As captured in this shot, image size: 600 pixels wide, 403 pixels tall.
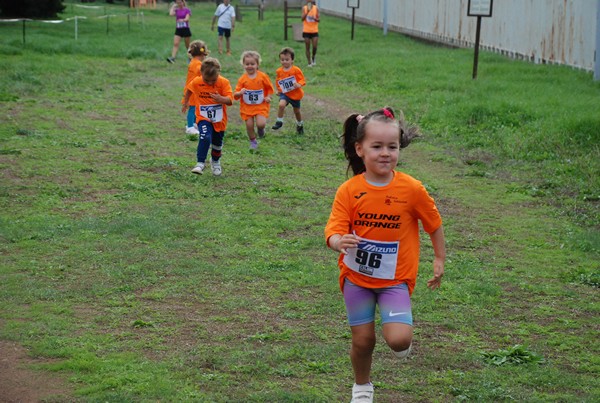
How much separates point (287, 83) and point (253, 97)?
157 centimetres

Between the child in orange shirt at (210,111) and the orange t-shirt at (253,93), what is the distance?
6.69ft

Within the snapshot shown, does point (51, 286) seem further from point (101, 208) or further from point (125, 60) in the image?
point (125, 60)

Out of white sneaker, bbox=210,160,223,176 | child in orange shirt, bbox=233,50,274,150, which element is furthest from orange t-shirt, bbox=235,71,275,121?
white sneaker, bbox=210,160,223,176

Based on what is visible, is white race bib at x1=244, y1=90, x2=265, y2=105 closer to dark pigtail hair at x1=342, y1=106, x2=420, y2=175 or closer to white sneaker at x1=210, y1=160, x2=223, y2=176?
white sneaker at x1=210, y1=160, x2=223, y2=176

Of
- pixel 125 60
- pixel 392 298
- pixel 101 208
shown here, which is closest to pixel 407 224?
pixel 392 298

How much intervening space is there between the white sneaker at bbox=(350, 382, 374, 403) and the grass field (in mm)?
249

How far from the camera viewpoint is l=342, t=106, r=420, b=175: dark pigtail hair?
5199mm

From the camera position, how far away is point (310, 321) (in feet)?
22.0

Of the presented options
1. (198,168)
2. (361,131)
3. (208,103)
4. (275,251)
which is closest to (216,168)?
(198,168)

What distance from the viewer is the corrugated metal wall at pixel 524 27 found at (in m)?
19.5

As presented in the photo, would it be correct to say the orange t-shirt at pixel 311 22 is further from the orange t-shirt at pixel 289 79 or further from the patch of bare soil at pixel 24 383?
the patch of bare soil at pixel 24 383

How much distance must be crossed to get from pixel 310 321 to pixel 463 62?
1736cm

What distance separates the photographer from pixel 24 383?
5.43 meters

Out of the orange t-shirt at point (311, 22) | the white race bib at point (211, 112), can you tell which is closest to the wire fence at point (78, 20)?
the orange t-shirt at point (311, 22)
